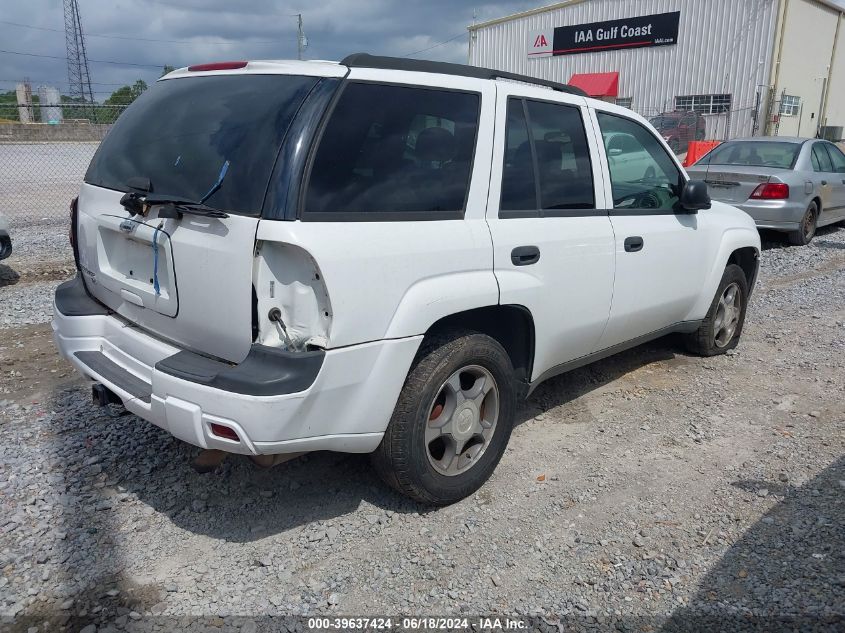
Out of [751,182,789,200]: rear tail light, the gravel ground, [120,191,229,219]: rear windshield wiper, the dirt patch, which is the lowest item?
the gravel ground

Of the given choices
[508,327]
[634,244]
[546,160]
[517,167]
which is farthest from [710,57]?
[508,327]

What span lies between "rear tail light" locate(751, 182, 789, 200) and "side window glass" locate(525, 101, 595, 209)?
23.2 ft

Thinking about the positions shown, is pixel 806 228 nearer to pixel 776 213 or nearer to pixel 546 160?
pixel 776 213

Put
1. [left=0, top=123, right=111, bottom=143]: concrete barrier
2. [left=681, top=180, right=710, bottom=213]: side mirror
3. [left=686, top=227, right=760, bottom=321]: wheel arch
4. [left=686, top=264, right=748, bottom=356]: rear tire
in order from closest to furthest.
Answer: [left=681, top=180, right=710, bottom=213]: side mirror, [left=686, top=227, right=760, bottom=321]: wheel arch, [left=686, top=264, right=748, bottom=356]: rear tire, [left=0, top=123, right=111, bottom=143]: concrete barrier

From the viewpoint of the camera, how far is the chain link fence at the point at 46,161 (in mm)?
12328

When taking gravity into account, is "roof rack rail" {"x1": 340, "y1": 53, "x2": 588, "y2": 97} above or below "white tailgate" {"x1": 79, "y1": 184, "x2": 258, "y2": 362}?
above

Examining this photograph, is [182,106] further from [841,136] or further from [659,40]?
[841,136]

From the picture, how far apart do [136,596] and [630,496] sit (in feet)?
7.65

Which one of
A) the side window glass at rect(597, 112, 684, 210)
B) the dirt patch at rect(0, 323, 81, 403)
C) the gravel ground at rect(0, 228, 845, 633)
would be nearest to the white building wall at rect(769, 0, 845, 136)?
the side window glass at rect(597, 112, 684, 210)

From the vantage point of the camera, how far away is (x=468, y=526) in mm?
3303

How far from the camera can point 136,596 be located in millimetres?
2781

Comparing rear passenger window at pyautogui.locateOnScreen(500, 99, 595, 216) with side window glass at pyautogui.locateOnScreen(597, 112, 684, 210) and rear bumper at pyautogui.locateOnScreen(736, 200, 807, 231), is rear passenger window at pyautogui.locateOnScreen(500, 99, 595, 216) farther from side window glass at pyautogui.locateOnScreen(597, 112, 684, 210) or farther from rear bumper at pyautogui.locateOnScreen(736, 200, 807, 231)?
rear bumper at pyautogui.locateOnScreen(736, 200, 807, 231)

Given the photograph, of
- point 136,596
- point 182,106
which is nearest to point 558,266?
point 182,106

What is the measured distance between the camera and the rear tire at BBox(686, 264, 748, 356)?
5.37 metres
